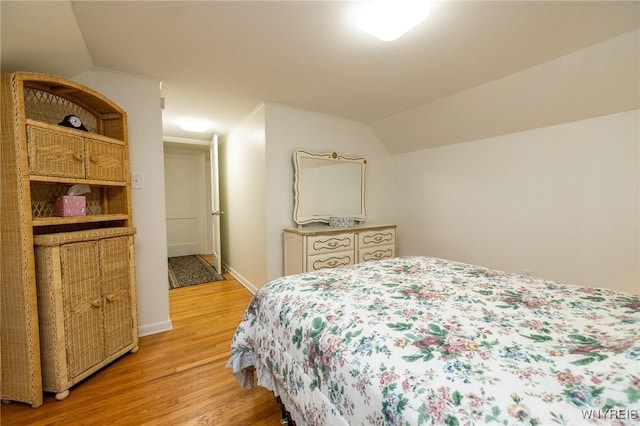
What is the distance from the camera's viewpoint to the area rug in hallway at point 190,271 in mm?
3754

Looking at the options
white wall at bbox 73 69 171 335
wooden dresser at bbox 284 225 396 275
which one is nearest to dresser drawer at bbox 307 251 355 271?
wooden dresser at bbox 284 225 396 275

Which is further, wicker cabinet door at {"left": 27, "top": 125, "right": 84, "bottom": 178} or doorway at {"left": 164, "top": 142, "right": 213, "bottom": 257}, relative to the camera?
doorway at {"left": 164, "top": 142, "right": 213, "bottom": 257}

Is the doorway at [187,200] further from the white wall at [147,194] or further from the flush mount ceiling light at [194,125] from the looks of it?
the white wall at [147,194]

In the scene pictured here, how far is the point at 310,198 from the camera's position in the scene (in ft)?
10.4

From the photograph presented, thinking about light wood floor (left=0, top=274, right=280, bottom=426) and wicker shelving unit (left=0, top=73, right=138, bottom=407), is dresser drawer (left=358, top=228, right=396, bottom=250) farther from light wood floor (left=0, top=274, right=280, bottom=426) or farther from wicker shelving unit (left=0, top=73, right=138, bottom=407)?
wicker shelving unit (left=0, top=73, right=138, bottom=407)

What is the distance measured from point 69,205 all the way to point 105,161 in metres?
0.36

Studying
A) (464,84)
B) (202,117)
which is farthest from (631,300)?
(202,117)

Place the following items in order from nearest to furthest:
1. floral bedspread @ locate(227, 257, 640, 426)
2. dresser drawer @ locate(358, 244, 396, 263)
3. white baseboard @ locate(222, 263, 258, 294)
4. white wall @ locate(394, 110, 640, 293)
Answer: floral bedspread @ locate(227, 257, 640, 426) → white wall @ locate(394, 110, 640, 293) → dresser drawer @ locate(358, 244, 396, 263) → white baseboard @ locate(222, 263, 258, 294)

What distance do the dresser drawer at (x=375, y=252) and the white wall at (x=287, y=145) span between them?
88cm

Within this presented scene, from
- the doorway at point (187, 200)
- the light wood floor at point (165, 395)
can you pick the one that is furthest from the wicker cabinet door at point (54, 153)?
the doorway at point (187, 200)

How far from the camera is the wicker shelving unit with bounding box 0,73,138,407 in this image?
142 centimetres

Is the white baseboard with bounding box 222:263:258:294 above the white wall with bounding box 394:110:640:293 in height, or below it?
below

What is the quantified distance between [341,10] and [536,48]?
1417 millimetres

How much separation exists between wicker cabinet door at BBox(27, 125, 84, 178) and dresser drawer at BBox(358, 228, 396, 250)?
2500mm
